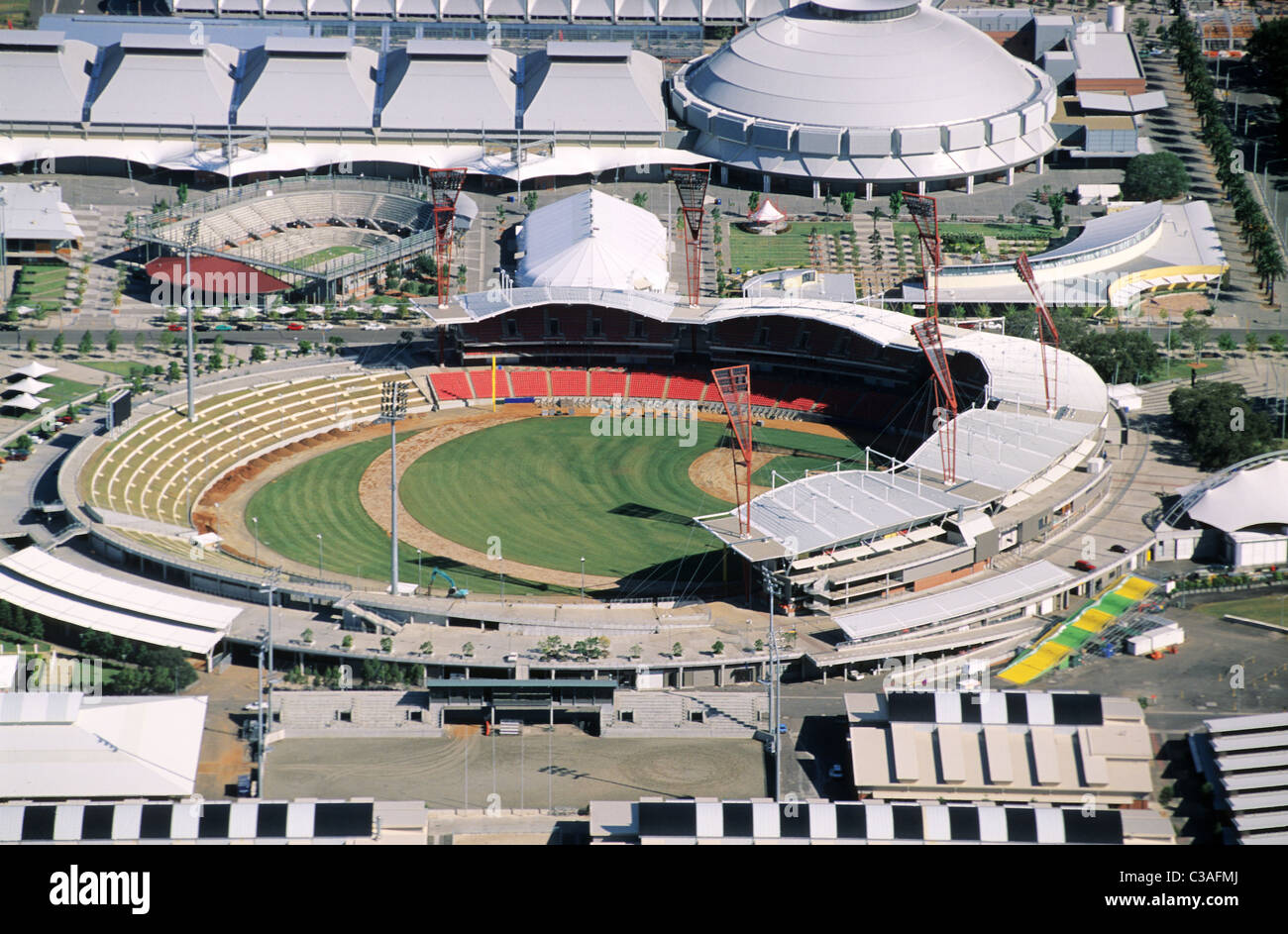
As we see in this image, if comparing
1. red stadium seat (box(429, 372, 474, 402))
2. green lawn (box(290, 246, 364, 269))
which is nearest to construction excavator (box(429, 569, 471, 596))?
red stadium seat (box(429, 372, 474, 402))

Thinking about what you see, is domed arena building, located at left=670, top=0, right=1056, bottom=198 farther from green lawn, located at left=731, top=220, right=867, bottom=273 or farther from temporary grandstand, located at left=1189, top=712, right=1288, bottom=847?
temporary grandstand, located at left=1189, top=712, right=1288, bottom=847

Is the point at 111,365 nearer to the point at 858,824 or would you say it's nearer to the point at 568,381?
the point at 568,381

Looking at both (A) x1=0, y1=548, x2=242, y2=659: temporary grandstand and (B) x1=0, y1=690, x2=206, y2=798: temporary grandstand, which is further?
(A) x1=0, y1=548, x2=242, y2=659: temporary grandstand

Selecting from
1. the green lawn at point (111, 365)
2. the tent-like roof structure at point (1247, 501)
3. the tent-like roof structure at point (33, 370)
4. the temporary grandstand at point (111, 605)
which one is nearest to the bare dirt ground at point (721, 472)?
the tent-like roof structure at point (1247, 501)

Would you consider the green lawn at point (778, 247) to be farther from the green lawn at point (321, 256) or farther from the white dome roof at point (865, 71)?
the green lawn at point (321, 256)

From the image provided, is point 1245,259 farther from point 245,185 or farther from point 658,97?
point 245,185

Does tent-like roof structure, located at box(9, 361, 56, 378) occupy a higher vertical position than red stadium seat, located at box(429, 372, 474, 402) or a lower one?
higher

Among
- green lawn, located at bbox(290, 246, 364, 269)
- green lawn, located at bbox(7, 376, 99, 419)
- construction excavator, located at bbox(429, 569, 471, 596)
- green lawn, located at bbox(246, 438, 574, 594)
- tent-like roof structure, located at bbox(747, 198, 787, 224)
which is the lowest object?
green lawn, located at bbox(246, 438, 574, 594)

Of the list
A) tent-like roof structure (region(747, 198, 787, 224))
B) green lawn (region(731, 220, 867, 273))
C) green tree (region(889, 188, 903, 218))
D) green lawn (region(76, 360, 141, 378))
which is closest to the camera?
green lawn (region(76, 360, 141, 378))
